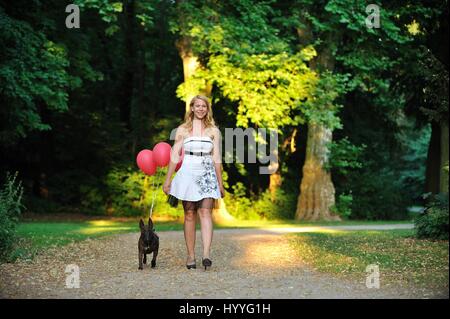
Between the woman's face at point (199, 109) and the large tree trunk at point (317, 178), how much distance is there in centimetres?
1398

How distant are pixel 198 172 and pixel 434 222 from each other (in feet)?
16.9

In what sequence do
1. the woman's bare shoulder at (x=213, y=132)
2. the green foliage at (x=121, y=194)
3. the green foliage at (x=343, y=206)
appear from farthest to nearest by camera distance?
the green foliage at (x=121, y=194) < the green foliage at (x=343, y=206) < the woman's bare shoulder at (x=213, y=132)

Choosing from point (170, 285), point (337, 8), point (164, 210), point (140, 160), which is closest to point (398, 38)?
point (337, 8)

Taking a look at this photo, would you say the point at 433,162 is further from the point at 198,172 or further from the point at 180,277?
the point at 180,277

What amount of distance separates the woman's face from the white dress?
30 centimetres

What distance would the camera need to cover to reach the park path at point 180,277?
23.1 ft

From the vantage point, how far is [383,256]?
9.95 meters

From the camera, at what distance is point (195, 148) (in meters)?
8.84

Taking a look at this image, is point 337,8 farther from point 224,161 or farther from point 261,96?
point 224,161

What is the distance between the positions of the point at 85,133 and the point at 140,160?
17.6 meters
